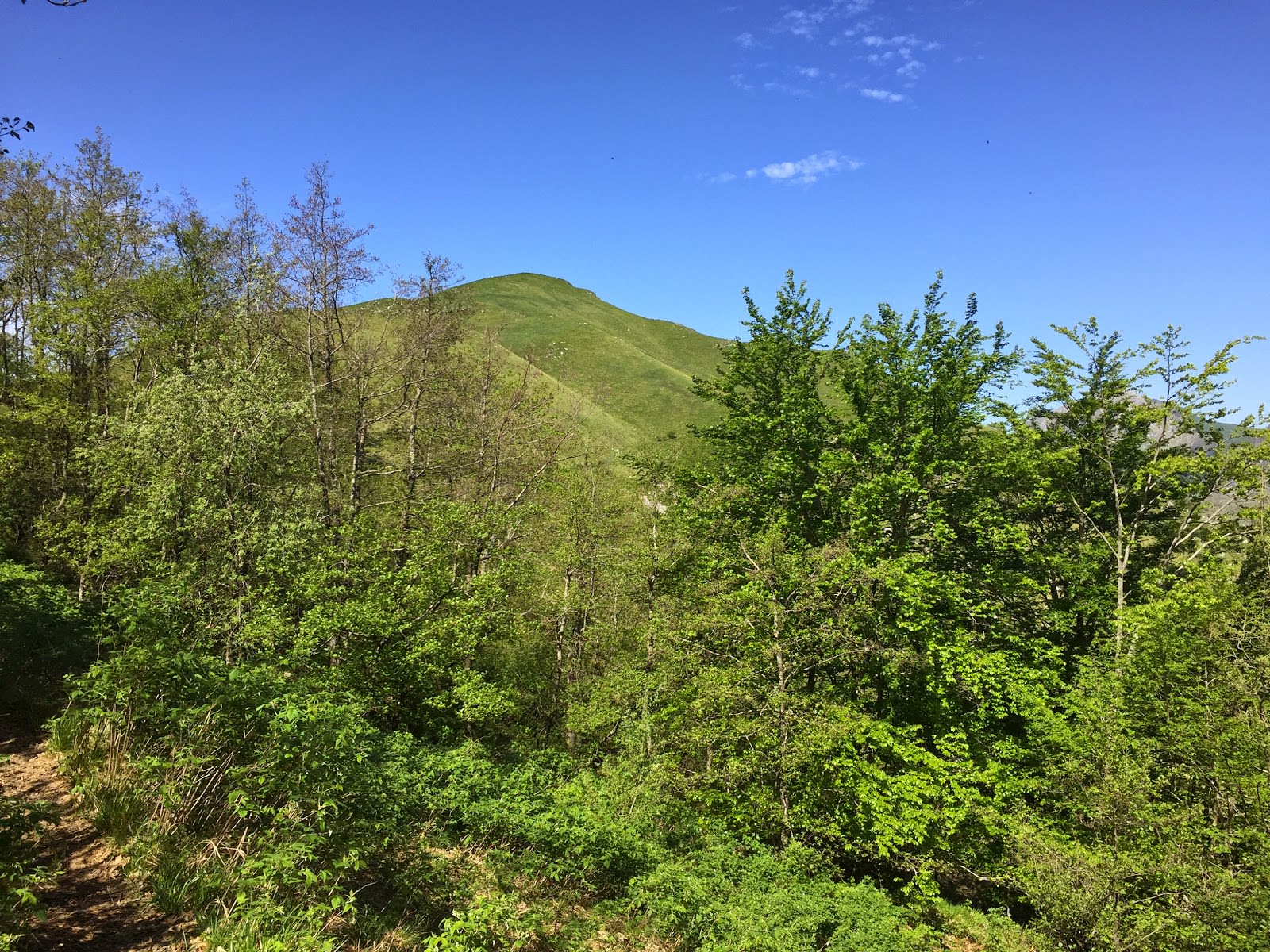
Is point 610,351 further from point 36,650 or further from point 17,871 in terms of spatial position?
point 17,871

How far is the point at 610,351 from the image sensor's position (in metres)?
110

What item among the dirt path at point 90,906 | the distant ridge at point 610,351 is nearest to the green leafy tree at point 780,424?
the dirt path at point 90,906

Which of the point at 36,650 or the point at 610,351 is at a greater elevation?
the point at 610,351

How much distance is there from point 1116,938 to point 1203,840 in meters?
4.44

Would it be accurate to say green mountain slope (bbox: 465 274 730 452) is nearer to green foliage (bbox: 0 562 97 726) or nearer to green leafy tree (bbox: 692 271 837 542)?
green leafy tree (bbox: 692 271 837 542)

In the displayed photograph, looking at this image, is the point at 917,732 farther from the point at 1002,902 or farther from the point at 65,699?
→ the point at 65,699

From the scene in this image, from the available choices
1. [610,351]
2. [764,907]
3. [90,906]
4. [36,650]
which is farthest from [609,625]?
[610,351]

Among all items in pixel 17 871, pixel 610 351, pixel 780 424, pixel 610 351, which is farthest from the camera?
pixel 610 351

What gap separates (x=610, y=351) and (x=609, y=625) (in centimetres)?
9076

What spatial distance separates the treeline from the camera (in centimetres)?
813

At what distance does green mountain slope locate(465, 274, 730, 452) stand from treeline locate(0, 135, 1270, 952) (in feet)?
139

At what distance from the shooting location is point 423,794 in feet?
32.6

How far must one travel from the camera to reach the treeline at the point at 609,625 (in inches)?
320

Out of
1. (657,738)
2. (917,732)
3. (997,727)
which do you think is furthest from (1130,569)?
(657,738)
